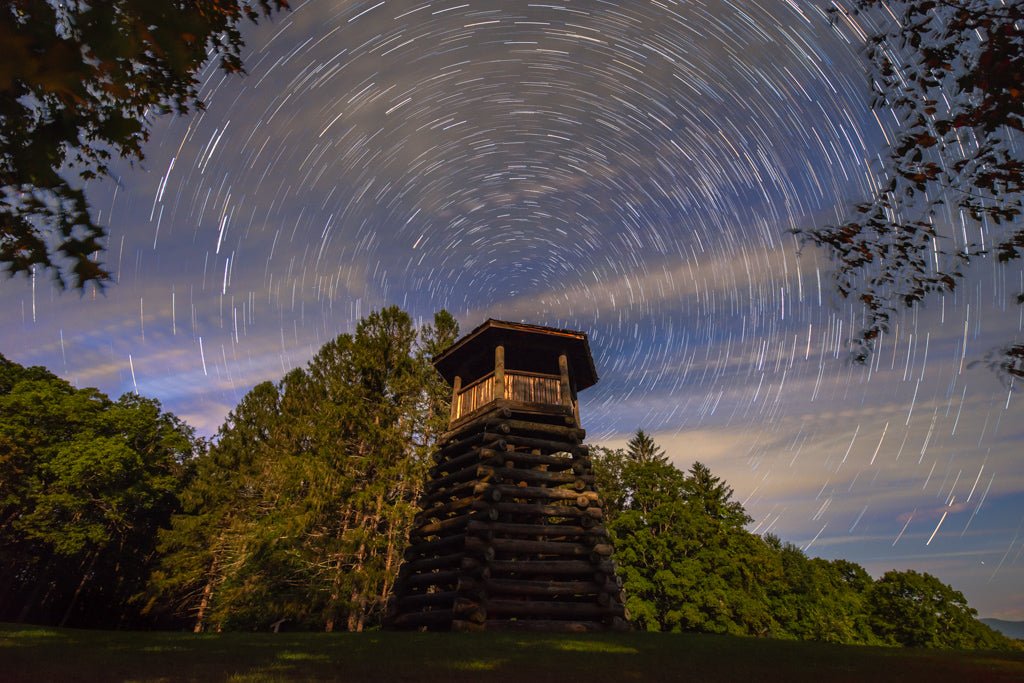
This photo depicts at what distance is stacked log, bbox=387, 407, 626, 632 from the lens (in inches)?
502

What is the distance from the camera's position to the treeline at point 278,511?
83.4 feet

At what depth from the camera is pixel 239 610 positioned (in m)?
24.8

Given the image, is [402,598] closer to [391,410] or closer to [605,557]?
[605,557]

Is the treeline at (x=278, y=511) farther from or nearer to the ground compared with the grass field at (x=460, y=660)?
farther from the ground

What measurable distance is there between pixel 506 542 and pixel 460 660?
6.63 metres

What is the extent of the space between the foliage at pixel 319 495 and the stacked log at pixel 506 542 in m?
10.8

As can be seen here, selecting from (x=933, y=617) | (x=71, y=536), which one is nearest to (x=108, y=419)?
(x=71, y=536)

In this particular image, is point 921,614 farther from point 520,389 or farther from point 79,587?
point 79,587

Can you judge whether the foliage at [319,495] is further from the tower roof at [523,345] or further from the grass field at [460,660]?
the grass field at [460,660]

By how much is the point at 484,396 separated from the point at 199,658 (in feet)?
35.3

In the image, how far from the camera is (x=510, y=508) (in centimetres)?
1424

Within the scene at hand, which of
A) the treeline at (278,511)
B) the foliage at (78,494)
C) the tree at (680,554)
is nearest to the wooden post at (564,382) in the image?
the treeline at (278,511)

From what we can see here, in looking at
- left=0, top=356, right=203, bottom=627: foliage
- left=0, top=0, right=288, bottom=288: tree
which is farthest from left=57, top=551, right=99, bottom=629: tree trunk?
left=0, top=0, right=288, bottom=288: tree

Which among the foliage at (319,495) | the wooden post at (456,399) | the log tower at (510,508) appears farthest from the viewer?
the foliage at (319,495)
